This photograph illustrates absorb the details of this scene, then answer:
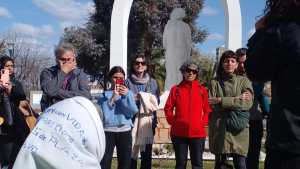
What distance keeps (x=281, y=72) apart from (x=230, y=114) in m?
3.55

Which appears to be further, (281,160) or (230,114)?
(230,114)

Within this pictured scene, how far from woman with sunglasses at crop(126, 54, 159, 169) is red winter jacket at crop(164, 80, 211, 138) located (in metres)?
0.51

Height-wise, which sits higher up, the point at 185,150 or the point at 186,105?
the point at 186,105

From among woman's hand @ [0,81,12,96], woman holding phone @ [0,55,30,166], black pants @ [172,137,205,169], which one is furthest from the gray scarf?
woman's hand @ [0,81,12,96]

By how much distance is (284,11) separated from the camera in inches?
82.4

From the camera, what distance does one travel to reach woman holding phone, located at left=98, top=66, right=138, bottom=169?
231 inches

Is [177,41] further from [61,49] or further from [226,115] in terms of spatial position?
[61,49]

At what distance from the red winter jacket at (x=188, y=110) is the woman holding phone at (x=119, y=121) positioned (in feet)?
1.58

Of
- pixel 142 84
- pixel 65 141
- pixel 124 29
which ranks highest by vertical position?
pixel 124 29

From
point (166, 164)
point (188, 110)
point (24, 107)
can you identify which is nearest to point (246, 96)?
point (188, 110)

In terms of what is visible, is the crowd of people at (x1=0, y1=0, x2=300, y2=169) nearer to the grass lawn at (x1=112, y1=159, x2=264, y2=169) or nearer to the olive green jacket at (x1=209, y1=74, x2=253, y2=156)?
the olive green jacket at (x1=209, y1=74, x2=253, y2=156)

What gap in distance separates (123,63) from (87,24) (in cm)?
2072

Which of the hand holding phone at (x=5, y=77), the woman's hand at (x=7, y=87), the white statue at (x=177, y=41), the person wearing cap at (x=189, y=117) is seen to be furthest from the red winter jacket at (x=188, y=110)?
the white statue at (x=177, y=41)

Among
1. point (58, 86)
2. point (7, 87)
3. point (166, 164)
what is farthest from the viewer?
point (166, 164)
